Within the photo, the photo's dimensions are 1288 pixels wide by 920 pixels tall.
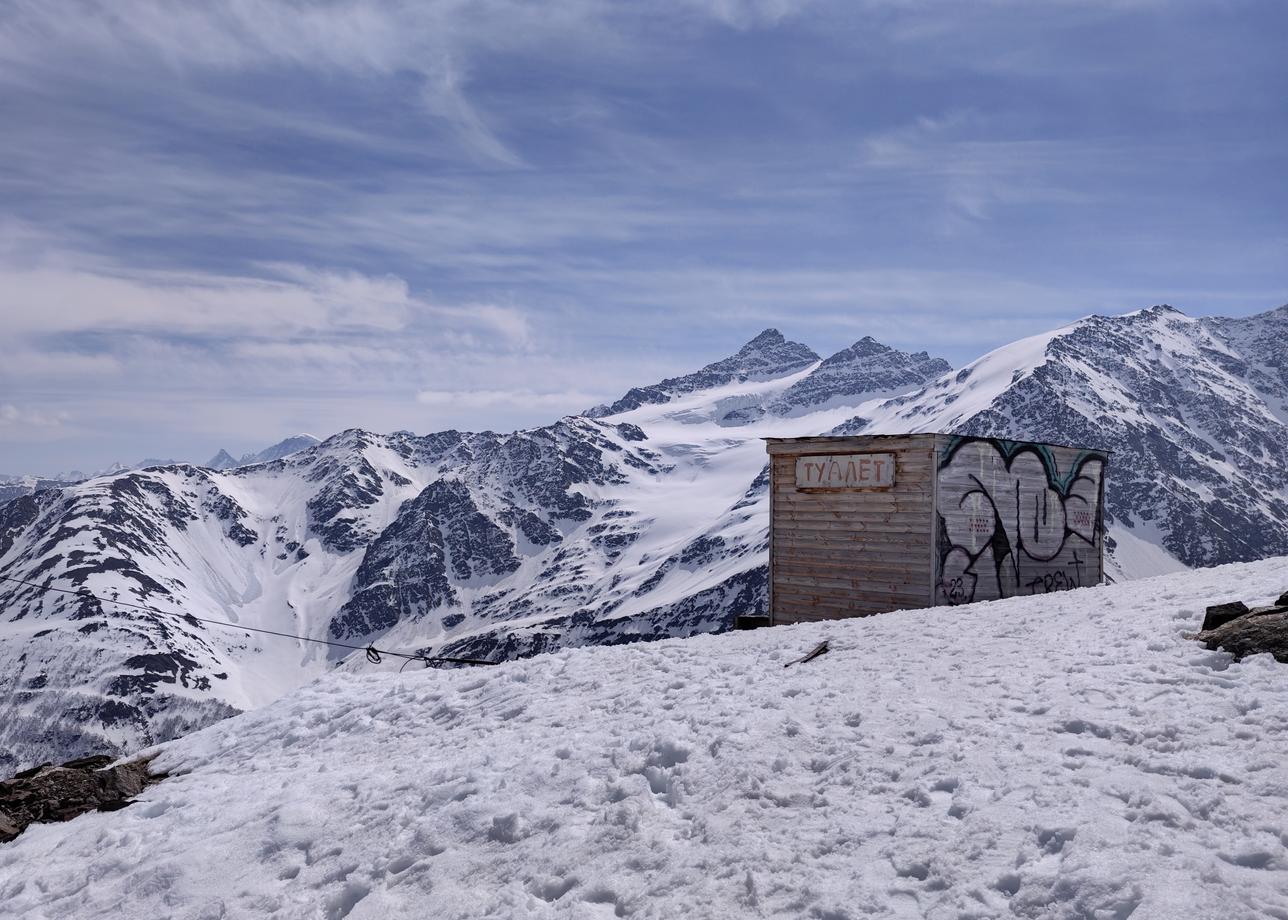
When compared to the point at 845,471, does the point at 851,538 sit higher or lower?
lower

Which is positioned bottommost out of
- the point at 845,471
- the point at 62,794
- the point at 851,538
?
the point at 62,794

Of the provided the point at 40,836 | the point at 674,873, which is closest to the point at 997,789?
the point at 674,873

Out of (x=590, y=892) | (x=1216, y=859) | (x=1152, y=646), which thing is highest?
(x=1152, y=646)

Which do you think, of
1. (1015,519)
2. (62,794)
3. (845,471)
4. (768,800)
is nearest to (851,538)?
(845,471)

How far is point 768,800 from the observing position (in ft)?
27.1

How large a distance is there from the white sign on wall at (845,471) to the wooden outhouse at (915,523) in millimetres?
26

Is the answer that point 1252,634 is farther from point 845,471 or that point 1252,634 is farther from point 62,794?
point 62,794

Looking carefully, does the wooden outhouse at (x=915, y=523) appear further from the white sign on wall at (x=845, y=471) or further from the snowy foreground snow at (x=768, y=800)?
the snowy foreground snow at (x=768, y=800)

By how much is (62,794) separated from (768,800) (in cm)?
956

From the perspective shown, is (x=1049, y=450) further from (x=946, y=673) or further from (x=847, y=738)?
(x=847, y=738)

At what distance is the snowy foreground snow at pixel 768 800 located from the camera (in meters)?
6.69

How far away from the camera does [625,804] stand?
8531mm

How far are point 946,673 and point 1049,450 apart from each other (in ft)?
53.2

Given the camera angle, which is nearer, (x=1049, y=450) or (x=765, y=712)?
(x=765, y=712)
